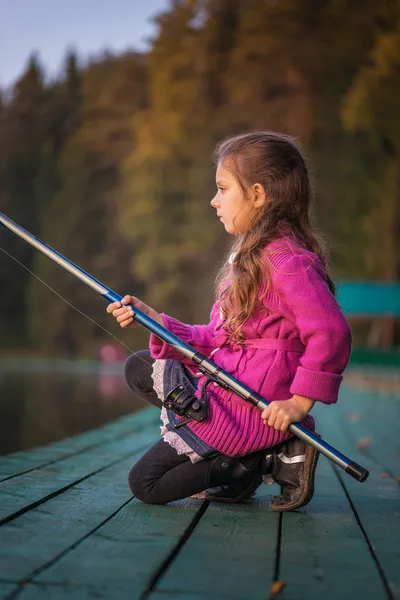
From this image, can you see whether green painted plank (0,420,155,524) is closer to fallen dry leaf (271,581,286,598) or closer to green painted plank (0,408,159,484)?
green painted plank (0,408,159,484)

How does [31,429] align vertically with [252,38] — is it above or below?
below

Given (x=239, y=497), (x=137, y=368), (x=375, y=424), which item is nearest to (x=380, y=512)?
(x=239, y=497)

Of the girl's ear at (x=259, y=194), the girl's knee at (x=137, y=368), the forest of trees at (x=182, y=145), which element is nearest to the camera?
the girl's ear at (x=259, y=194)

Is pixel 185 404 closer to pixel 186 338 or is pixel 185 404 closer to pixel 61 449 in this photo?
pixel 186 338

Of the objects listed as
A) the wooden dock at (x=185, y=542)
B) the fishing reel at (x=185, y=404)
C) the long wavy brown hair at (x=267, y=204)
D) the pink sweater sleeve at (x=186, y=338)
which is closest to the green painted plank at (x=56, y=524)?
the wooden dock at (x=185, y=542)

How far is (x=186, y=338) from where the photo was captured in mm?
2152

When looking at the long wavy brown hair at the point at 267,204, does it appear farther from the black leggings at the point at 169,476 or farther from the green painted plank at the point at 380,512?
the green painted plank at the point at 380,512

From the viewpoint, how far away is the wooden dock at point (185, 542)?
1.30m

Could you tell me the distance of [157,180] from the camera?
17.5 metres

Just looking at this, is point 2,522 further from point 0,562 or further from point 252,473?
point 252,473

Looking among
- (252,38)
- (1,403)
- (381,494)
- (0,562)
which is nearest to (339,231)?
(252,38)

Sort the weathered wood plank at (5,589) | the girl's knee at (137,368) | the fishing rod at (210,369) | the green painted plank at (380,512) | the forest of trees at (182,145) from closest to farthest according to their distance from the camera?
the weathered wood plank at (5,589), the green painted plank at (380,512), the fishing rod at (210,369), the girl's knee at (137,368), the forest of trees at (182,145)

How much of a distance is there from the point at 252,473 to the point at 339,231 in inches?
492

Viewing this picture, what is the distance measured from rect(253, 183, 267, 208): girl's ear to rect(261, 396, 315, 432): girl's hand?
47cm
